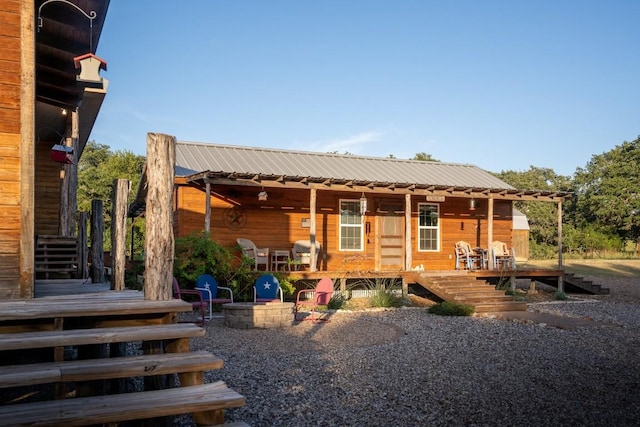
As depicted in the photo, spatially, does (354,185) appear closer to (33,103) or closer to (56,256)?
(56,256)

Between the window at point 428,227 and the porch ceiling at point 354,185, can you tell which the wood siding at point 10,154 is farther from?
the window at point 428,227

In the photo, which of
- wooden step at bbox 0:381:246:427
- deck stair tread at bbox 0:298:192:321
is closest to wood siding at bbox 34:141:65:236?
deck stair tread at bbox 0:298:192:321

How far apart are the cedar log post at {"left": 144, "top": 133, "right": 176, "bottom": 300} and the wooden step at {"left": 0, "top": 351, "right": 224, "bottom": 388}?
0.94 meters

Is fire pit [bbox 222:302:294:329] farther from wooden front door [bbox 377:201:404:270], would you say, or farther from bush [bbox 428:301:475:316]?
wooden front door [bbox 377:201:404:270]

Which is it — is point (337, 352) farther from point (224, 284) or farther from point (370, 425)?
point (224, 284)

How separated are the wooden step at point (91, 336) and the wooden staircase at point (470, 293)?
32.9 ft

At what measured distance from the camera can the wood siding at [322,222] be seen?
15.7 metres

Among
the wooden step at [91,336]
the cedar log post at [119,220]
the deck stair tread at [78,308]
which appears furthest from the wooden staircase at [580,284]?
the wooden step at [91,336]

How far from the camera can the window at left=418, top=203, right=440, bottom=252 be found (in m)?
18.8

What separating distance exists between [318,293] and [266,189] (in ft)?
19.7

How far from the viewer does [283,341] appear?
29.6 ft

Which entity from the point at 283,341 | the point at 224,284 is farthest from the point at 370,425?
the point at 224,284

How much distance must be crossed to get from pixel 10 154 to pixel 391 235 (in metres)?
14.3

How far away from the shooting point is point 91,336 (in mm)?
4000
